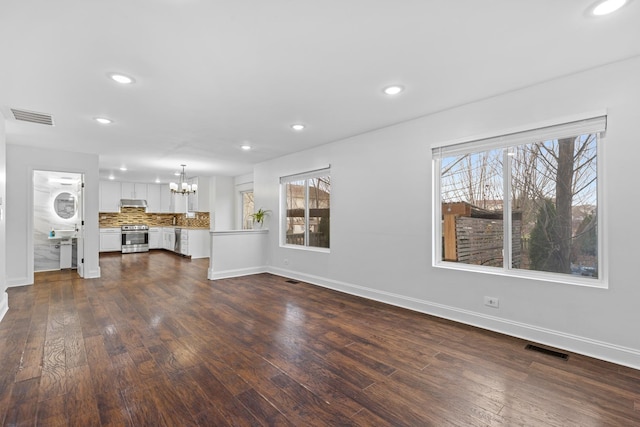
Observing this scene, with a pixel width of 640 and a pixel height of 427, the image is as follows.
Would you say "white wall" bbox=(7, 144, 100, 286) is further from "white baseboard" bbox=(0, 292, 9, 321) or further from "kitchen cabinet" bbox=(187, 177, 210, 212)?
"kitchen cabinet" bbox=(187, 177, 210, 212)

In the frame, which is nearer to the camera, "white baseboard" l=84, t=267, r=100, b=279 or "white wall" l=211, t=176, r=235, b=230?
"white baseboard" l=84, t=267, r=100, b=279

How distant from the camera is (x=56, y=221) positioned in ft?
22.2

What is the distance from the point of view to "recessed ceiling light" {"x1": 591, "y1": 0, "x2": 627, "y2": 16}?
1.71m

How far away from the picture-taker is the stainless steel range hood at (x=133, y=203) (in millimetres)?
9492

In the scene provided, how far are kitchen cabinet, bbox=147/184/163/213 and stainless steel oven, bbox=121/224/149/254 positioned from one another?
2.13 ft

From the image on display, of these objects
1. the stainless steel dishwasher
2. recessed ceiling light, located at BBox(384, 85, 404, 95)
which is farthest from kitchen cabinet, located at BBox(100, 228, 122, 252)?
recessed ceiling light, located at BBox(384, 85, 404, 95)

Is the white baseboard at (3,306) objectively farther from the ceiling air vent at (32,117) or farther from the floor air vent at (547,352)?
the floor air vent at (547,352)

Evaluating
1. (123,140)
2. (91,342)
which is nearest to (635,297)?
(91,342)

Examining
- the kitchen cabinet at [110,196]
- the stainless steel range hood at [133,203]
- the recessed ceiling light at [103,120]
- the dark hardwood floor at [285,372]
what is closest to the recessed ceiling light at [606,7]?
the dark hardwood floor at [285,372]

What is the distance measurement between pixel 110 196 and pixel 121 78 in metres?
8.28

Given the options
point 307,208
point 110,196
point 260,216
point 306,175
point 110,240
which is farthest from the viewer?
point 110,240

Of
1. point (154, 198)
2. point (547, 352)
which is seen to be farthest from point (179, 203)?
point (547, 352)

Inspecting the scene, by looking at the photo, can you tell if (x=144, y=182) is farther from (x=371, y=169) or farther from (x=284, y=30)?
(x=284, y=30)

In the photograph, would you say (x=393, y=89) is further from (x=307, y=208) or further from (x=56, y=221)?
(x=56, y=221)
